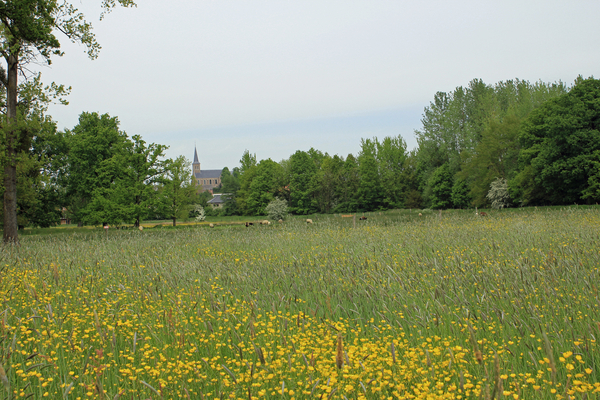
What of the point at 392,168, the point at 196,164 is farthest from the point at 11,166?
the point at 196,164

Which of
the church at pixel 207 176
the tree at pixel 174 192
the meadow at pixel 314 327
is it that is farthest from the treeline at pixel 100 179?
the church at pixel 207 176

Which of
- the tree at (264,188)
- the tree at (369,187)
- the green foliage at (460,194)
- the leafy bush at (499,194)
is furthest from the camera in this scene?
the tree at (264,188)

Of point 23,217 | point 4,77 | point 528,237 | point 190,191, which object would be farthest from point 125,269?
point 190,191

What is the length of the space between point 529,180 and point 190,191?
32.3m

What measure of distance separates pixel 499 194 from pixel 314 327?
4392cm

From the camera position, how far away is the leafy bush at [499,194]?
41812 mm

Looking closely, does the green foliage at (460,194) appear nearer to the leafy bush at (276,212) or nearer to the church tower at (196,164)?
the leafy bush at (276,212)

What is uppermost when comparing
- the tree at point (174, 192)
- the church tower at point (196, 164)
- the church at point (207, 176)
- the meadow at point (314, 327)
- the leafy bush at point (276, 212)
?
the church tower at point (196, 164)

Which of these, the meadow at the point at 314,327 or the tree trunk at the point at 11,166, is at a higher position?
the tree trunk at the point at 11,166

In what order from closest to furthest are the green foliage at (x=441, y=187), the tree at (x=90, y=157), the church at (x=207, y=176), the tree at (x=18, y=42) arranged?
1. the tree at (x=18, y=42)
2. the tree at (x=90, y=157)
3. the green foliage at (x=441, y=187)
4. the church at (x=207, y=176)

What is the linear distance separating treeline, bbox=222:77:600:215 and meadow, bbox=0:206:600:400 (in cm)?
2833

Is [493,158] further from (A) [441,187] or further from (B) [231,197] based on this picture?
(B) [231,197]

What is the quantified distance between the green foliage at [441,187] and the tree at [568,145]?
20.5 meters

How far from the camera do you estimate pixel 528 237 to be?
9.45 meters
